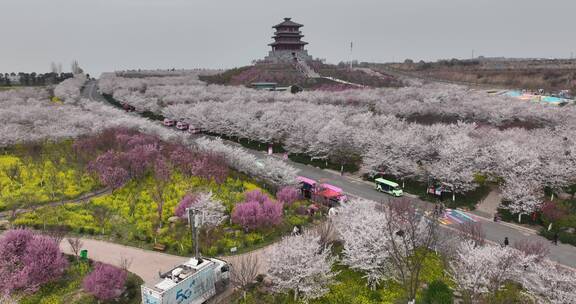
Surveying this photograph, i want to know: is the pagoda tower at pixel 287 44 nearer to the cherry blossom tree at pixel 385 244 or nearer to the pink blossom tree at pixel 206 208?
the pink blossom tree at pixel 206 208

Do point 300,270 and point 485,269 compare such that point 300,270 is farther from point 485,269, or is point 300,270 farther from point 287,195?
point 287,195

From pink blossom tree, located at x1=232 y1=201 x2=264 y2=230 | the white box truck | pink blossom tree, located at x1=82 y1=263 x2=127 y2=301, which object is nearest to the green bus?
pink blossom tree, located at x1=232 y1=201 x2=264 y2=230

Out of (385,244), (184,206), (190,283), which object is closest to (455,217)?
(385,244)

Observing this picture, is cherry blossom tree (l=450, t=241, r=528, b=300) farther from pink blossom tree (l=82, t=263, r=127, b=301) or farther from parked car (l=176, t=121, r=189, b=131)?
parked car (l=176, t=121, r=189, b=131)

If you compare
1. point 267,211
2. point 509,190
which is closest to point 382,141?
point 509,190

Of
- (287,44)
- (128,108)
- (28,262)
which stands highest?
(287,44)

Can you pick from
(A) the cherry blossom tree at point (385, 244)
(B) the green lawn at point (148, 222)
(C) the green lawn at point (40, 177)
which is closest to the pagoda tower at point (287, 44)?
(C) the green lawn at point (40, 177)
